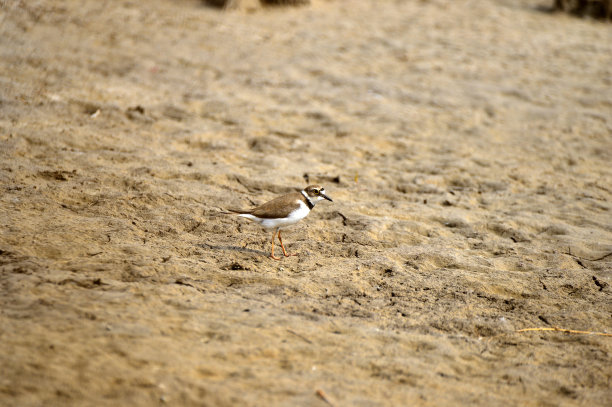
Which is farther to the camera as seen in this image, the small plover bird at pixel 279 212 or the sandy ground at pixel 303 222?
the small plover bird at pixel 279 212

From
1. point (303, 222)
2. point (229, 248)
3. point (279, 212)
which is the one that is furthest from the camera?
point (303, 222)

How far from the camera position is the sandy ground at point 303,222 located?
362 centimetres

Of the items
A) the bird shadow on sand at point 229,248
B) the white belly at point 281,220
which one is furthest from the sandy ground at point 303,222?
the white belly at point 281,220

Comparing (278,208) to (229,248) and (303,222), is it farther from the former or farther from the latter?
(303,222)

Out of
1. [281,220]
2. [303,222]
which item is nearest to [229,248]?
[281,220]

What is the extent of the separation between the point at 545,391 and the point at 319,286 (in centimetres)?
185

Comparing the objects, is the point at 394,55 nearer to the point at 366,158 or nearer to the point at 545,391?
the point at 366,158

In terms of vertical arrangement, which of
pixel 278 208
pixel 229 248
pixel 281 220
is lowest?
pixel 229 248

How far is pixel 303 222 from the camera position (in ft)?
20.1

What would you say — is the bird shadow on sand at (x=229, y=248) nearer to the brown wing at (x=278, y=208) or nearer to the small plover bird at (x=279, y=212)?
the small plover bird at (x=279, y=212)

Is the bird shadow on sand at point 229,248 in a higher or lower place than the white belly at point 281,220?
lower

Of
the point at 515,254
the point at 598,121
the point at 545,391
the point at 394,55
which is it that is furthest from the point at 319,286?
the point at 394,55

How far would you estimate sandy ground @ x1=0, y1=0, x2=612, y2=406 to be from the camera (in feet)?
11.9

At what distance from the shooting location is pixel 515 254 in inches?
225
